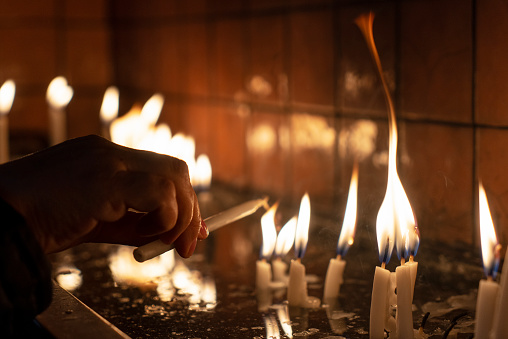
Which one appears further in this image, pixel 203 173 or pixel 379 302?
pixel 203 173

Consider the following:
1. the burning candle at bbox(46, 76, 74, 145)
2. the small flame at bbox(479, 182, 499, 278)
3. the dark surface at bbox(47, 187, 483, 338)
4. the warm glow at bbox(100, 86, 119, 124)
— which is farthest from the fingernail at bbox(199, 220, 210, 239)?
the burning candle at bbox(46, 76, 74, 145)

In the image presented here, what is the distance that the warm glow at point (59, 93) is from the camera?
2469 mm

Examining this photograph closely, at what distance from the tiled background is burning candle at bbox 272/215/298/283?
0.79 ft

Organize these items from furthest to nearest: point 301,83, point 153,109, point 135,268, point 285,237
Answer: point 153,109
point 301,83
point 135,268
point 285,237

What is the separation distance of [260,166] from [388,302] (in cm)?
106

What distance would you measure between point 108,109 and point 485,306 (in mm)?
1835

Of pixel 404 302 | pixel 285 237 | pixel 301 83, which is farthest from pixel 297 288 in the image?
pixel 301 83

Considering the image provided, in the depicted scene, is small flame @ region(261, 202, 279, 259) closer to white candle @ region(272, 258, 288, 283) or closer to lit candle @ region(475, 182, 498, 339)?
white candle @ region(272, 258, 288, 283)

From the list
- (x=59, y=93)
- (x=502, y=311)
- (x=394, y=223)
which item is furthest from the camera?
(x=59, y=93)

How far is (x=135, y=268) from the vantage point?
132cm

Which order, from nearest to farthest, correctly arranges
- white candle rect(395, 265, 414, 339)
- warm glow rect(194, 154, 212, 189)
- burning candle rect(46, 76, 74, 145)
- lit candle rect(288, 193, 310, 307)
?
white candle rect(395, 265, 414, 339) → lit candle rect(288, 193, 310, 307) → warm glow rect(194, 154, 212, 189) → burning candle rect(46, 76, 74, 145)

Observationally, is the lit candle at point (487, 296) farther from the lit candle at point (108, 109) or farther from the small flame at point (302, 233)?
the lit candle at point (108, 109)

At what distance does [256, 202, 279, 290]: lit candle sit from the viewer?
1.15 metres

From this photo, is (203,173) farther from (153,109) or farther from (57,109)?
(57,109)
